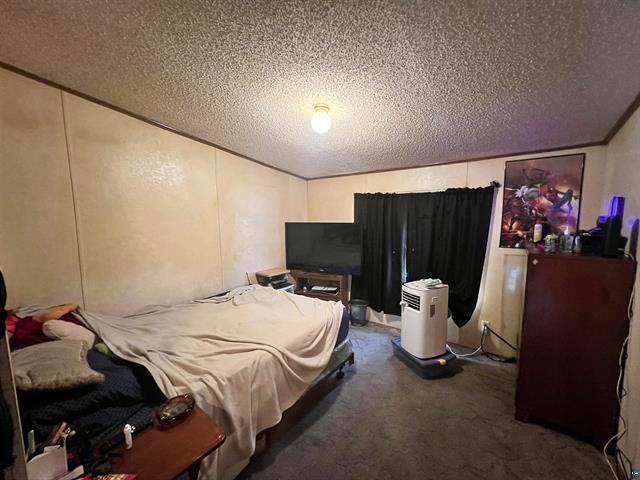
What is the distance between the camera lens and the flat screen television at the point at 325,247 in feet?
10.9

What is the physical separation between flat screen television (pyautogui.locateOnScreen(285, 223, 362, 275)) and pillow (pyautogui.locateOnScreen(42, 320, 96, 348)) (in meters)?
2.49

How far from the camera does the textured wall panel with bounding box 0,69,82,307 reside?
1.47 metres

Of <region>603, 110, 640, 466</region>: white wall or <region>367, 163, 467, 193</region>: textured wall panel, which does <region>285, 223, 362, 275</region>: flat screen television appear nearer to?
<region>367, 163, 467, 193</region>: textured wall panel

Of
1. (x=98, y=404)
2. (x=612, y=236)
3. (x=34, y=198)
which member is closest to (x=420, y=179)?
(x=612, y=236)

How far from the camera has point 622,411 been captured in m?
1.49

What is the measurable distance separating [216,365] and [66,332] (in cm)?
83

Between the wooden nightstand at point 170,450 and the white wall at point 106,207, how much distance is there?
1482 millimetres

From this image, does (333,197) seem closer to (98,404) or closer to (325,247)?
(325,247)

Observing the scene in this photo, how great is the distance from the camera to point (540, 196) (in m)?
2.52

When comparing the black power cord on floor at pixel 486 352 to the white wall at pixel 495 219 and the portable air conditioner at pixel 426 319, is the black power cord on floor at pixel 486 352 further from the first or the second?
the portable air conditioner at pixel 426 319

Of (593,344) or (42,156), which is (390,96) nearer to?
(593,344)

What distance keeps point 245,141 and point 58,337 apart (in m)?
2.11

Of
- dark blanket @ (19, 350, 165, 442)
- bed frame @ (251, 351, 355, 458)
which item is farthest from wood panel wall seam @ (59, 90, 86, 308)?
bed frame @ (251, 351, 355, 458)

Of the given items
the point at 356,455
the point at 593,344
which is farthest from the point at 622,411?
the point at 356,455
